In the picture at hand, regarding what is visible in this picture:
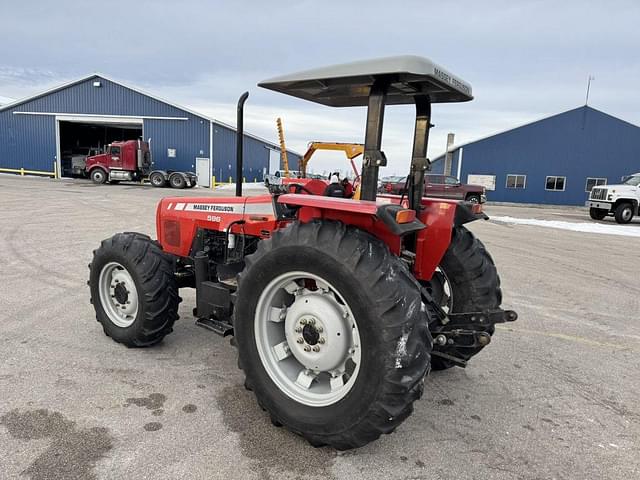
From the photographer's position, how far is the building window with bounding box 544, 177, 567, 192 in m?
28.4

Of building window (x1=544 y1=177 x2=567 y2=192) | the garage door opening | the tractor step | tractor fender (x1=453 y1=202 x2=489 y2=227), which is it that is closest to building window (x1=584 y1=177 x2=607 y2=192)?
building window (x1=544 y1=177 x2=567 y2=192)

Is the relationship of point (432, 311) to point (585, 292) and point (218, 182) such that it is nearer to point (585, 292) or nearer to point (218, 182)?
point (585, 292)

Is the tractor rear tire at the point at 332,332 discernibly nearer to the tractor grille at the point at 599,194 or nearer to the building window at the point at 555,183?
the tractor grille at the point at 599,194

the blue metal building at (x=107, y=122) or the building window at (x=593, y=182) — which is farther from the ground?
the blue metal building at (x=107, y=122)

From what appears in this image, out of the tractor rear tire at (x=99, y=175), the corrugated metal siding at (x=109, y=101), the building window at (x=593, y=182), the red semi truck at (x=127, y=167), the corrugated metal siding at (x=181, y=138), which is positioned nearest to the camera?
the red semi truck at (x=127, y=167)

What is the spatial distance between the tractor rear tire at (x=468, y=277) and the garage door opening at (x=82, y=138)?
3073 cm

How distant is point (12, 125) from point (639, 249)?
35.5m

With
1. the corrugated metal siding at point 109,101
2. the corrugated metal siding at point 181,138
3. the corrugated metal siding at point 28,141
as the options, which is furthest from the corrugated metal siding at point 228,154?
the corrugated metal siding at point 28,141

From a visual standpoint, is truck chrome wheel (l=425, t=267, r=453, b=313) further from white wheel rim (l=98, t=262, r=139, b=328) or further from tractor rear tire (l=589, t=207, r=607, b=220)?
tractor rear tire (l=589, t=207, r=607, b=220)

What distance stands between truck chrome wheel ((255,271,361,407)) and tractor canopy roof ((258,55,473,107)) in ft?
3.65

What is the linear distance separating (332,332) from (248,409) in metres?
0.80

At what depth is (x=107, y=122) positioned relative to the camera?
29656 mm

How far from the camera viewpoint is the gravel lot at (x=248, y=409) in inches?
86.5

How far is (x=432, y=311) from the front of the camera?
2928 mm
